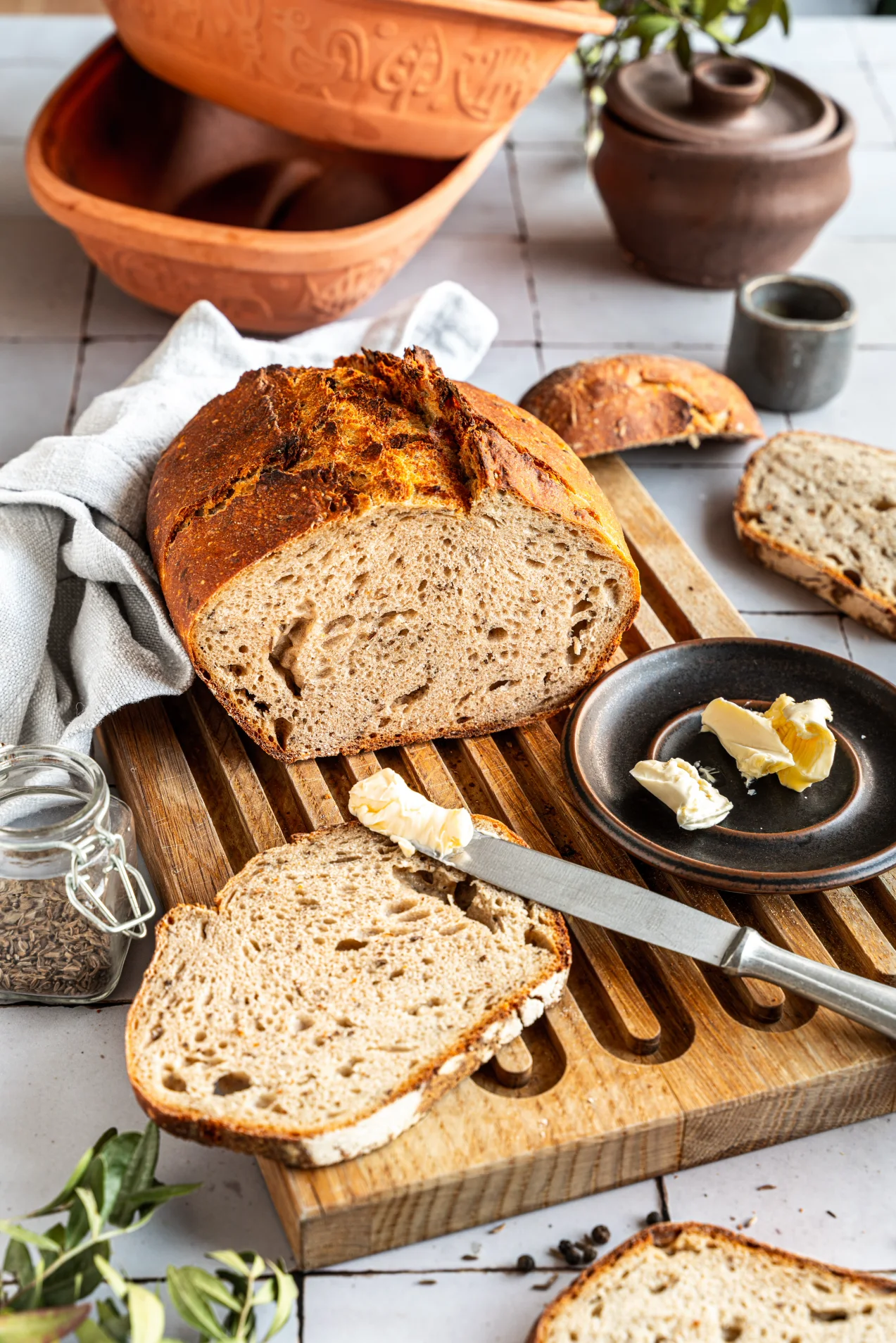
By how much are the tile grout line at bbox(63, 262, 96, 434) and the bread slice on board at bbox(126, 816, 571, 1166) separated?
1.48 metres

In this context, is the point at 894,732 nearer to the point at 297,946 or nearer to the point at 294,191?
the point at 297,946

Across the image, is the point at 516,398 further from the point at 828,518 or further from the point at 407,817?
the point at 407,817

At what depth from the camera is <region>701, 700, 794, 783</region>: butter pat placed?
2.02 m

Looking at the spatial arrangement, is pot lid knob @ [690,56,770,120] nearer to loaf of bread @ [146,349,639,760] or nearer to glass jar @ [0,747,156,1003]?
loaf of bread @ [146,349,639,760]

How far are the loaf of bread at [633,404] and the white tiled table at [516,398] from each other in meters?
0.15

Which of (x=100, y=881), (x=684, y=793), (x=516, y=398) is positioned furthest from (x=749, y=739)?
(x=516, y=398)

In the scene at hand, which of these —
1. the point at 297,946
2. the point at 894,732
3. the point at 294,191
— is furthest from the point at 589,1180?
the point at 294,191

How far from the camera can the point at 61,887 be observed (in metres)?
1.81

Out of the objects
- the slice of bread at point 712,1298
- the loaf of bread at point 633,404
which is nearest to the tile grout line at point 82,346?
the loaf of bread at point 633,404

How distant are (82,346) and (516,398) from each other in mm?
1052

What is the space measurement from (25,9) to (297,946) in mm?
5309

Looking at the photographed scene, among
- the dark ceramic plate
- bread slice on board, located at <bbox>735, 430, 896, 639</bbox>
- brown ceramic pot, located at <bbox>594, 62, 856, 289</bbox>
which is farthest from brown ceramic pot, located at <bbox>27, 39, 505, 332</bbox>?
the dark ceramic plate

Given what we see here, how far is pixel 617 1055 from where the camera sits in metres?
1.77

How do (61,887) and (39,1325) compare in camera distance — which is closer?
(39,1325)
